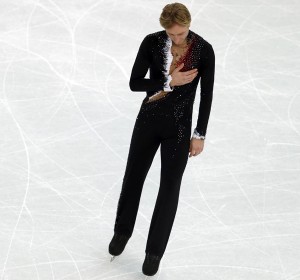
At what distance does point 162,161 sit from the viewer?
4.98m

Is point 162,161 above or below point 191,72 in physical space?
below

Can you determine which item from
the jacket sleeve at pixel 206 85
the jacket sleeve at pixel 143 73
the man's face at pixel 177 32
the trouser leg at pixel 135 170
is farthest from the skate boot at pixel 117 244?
the man's face at pixel 177 32

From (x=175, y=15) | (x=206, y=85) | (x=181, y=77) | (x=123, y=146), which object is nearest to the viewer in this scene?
(x=175, y=15)

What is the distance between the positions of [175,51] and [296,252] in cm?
150

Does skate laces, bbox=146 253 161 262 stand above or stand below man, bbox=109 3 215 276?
below

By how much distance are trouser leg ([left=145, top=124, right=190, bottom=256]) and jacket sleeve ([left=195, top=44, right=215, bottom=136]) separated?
0.09 meters

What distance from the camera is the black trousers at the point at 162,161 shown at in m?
4.93

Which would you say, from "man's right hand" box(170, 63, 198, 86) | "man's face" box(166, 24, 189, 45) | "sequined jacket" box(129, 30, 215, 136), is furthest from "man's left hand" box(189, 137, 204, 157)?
"man's face" box(166, 24, 189, 45)

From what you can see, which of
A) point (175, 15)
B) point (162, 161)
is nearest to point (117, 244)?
point (162, 161)

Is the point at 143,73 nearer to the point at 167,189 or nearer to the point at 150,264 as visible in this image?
the point at 167,189

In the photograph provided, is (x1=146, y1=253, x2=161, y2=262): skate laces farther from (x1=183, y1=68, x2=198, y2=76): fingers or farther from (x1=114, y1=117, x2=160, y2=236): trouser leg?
(x1=183, y1=68, x2=198, y2=76): fingers

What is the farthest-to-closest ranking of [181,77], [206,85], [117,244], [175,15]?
[117,244] < [206,85] < [181,77] < [175,15]

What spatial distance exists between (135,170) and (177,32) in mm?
891

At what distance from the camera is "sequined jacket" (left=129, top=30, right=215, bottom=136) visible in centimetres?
480
